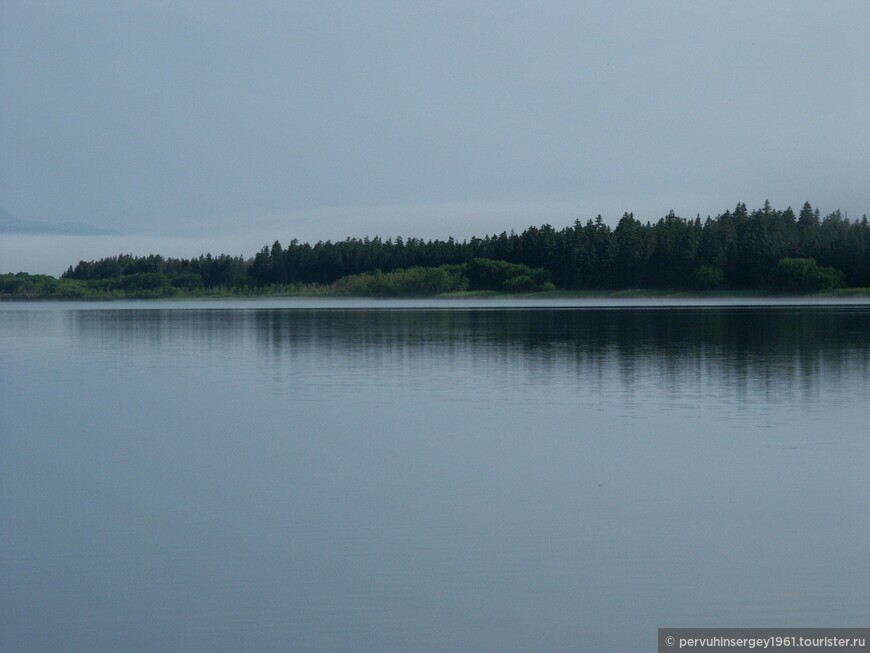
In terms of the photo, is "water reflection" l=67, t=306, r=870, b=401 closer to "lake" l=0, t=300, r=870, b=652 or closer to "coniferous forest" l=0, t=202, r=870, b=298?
"lake" l=0, t=300, r=870, b=652

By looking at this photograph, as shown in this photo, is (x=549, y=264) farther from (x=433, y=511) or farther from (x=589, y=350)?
(x=433, y=511)

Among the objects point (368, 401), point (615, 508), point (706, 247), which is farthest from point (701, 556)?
point (706, 247)

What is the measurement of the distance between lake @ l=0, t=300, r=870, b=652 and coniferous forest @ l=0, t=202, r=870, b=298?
101 m

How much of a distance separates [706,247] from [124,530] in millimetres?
119062

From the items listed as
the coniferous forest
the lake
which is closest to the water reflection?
the lake

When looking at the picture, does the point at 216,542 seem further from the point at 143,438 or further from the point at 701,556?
the point at 143,438

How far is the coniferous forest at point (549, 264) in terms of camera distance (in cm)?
11881

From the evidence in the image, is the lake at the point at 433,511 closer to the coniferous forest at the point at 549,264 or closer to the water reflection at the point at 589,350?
the water reflection at the point at 589,350

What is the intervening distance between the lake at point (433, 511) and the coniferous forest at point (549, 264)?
100690 millimetres

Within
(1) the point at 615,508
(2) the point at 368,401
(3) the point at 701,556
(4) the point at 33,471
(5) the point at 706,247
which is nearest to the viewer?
(3) the point at 701,556

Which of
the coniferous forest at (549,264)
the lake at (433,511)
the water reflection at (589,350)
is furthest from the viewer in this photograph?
the coniferous forest at (549,264)

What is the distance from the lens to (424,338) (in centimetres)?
3803

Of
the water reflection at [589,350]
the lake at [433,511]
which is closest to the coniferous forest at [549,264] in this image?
Result: the water reflection at [589,350]

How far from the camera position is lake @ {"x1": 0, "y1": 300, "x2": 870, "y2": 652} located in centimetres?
779
